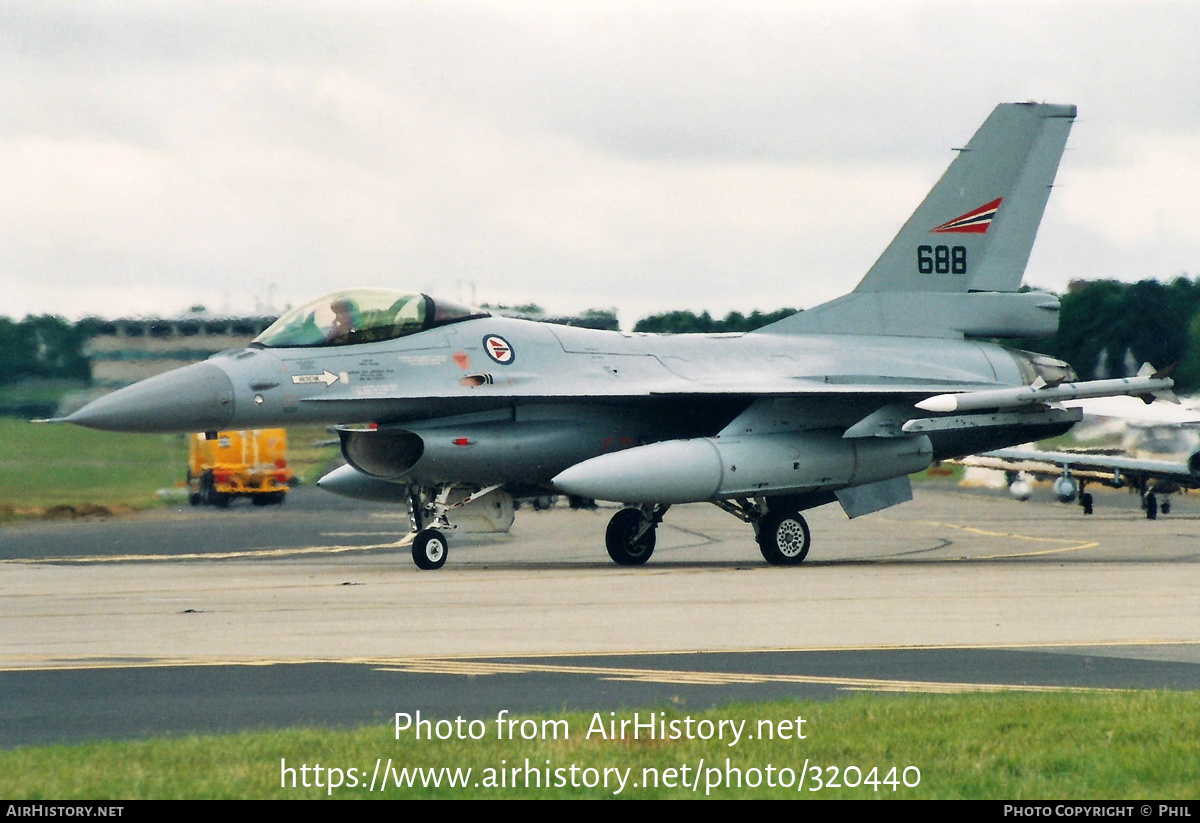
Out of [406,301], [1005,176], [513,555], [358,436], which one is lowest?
[513,555]

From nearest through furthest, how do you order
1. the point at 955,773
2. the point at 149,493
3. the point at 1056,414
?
1. the point at 955,773
2. the point at 1056,414
3. the point at 149,493

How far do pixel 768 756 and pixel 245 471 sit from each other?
96.6 ft

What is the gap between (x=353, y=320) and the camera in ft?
62.7

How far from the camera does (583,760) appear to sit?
711cm

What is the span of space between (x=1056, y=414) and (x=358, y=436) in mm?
9017

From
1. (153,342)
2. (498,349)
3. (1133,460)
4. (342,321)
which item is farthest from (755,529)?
(1133,460)

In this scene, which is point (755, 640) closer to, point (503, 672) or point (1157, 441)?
point (503, 672)

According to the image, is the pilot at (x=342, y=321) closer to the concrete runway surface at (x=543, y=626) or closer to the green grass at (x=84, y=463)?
the concrete runway surface at (x=543, y=626)

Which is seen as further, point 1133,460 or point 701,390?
point 1133,460

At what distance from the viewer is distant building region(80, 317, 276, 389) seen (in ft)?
73.8

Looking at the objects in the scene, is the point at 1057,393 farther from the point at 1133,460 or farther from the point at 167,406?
the point at 1133,460

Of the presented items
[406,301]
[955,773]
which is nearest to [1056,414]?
[406,301]

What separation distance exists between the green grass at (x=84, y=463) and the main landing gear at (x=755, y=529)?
626cm

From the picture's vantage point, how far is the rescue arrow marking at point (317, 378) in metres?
18.5
